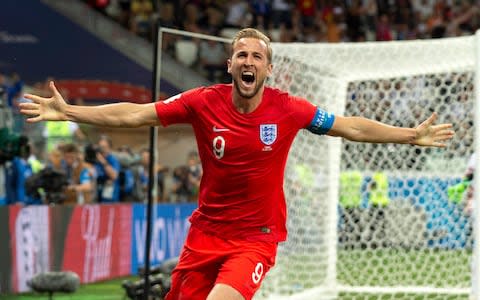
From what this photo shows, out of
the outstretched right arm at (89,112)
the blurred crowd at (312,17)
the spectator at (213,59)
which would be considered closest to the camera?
the outstretched right arm at (89,112)

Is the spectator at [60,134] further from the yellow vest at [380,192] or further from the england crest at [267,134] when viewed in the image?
the england crest at [267,134]

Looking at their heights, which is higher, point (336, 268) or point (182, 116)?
point (182, 116)

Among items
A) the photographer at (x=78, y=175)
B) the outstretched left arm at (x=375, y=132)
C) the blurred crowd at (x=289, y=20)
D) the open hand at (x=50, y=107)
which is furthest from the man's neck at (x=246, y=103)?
the blurred crowd at (x=289, y=20)

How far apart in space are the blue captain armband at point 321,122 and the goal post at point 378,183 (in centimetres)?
565

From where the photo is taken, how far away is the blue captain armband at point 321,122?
6395mm

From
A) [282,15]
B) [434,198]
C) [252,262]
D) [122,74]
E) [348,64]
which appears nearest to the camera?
[252,262]

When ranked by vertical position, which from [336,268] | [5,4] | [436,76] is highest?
[5,4]

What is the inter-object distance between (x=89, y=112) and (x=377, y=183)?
879cm

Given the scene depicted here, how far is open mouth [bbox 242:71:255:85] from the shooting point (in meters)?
6.13

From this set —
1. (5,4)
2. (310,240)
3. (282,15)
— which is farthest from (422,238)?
(282,15)

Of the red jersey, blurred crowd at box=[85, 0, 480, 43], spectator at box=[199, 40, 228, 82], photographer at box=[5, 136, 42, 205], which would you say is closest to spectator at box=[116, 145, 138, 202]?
photographer at box=[5, 136, 42, 205]

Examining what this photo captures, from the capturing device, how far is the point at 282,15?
25.4m

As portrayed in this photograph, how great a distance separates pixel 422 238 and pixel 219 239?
8.49 meters

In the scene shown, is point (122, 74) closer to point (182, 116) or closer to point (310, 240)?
point (310, 240)
